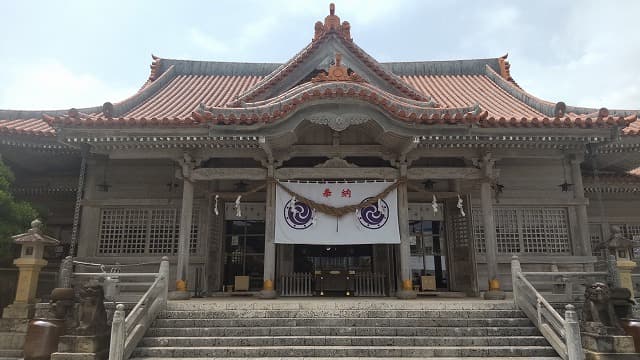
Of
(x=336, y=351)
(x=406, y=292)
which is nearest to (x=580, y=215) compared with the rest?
(x=406, y=292)

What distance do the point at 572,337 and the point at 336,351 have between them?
13.4 ft

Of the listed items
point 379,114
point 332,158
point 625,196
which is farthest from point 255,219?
point 625,196

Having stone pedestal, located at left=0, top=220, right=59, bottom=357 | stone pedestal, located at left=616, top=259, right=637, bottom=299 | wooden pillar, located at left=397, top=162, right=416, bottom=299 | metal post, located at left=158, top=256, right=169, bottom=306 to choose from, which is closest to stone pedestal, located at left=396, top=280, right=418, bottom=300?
wooden pillar, located at left=397, top=162, right=416, bottom=299

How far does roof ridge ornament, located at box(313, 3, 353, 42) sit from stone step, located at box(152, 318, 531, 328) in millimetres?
8798

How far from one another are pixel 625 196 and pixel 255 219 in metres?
12.2

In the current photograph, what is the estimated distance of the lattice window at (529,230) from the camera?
39.7ft

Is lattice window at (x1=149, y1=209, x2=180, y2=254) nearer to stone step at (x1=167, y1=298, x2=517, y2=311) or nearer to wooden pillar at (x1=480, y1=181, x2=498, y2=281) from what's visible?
stone step at (x1=167, y1=298, x2=517, y2=311)

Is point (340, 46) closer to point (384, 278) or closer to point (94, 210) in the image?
point (384, 278)

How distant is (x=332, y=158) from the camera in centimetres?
1139

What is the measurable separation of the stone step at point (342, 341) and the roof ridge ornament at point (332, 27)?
30.3ft

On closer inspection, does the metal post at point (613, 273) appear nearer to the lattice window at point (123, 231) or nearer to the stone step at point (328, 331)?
the stone step at point (328, 331)

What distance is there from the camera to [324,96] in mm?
10164

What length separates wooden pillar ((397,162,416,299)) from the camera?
34.1 ft

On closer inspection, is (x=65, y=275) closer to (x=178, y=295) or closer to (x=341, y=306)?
(x=178, y=295)
